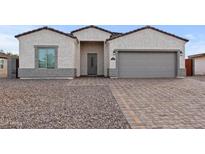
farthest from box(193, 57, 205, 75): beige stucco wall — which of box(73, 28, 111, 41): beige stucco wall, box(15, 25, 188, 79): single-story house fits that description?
box(73, 28, 111, 41): beige stucco wall

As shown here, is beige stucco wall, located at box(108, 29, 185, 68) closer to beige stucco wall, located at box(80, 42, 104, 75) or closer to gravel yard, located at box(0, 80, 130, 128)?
beige stucco wall, located at box(80, 42, 104, 75)

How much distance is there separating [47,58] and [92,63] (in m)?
5.37

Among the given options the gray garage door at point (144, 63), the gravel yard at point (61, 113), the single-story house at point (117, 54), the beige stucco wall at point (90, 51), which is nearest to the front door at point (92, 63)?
the beige stucco wall at point (90, 51)

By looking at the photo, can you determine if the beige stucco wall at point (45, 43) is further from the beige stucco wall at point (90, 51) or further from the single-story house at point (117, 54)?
the beige stucco wall at point (90, 51)

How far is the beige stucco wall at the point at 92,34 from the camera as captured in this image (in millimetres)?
23688

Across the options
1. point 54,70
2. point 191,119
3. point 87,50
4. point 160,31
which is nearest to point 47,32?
point 54,70

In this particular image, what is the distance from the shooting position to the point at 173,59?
21.4m

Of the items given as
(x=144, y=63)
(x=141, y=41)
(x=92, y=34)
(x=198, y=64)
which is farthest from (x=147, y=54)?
(x=198, y=64)

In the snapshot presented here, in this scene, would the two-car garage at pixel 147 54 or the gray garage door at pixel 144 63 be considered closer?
the two-car garage at pixel 147 54

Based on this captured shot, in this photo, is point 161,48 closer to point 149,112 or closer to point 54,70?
point 54,70

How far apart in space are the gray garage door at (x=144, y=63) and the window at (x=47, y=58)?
5396 mm

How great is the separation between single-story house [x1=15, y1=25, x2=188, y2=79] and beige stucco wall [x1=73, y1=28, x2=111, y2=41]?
124 cm

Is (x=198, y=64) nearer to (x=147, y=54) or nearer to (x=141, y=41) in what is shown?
(x=147, y=54)

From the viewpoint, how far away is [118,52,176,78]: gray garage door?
2127 cm
